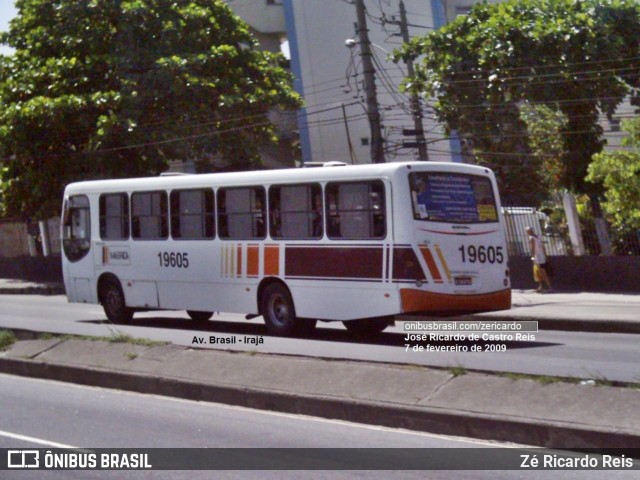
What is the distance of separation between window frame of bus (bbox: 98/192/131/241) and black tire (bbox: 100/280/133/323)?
0.96 meters

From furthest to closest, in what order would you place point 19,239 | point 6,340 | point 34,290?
point 19,239 < point 34,290 < point 6,340

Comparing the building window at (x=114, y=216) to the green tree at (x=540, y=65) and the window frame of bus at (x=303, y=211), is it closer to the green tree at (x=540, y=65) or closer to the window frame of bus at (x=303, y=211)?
the window frame of bus at (x=303, y=211)

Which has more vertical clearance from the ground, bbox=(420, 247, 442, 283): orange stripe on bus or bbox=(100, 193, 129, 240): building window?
bbox=(100, 193, 129, 240): building window

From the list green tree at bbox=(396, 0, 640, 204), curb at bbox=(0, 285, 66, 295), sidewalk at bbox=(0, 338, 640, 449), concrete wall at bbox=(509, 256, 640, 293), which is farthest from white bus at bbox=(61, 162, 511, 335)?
curb at bbox=(0, 285, 66, 295)

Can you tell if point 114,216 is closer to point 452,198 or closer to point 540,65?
point 452,198

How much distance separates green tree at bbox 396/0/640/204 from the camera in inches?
1051

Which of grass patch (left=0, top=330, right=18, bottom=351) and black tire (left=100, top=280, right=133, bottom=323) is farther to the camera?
black tire (left=100, top=280, right=133, bottom=323)

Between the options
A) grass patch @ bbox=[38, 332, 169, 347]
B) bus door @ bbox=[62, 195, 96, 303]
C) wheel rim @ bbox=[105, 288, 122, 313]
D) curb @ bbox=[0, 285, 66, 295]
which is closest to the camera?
grass patch @ bbox=[38, 332, 169, 347]

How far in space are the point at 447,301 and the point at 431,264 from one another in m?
0.61

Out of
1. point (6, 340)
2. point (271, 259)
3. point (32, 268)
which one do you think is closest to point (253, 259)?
point (271, 259)

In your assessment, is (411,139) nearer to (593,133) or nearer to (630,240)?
(593,133)

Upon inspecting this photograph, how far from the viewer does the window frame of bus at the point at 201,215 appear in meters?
18.4

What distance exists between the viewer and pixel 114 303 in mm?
20531

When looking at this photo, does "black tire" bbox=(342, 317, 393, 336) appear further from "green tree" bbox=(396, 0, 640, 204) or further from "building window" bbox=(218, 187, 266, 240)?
"green tree" bbox=(396, 0, 640, 204)
